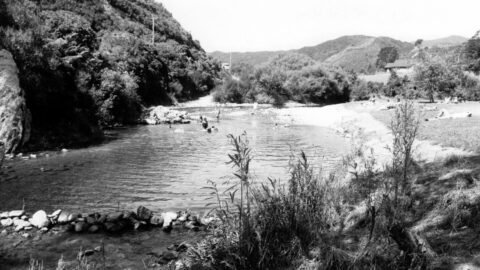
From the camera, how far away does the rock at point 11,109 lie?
17.7 meters

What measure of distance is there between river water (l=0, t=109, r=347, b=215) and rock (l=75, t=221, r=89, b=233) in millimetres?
1401

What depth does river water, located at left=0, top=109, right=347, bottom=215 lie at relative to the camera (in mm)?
10906

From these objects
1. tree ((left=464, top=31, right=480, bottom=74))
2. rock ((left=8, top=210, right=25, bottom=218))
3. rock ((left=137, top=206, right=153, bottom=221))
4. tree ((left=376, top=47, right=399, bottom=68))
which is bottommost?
rock ((left=137, top=206, right=153, bottom=221))

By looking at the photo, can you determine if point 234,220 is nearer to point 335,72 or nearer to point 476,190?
point 476,190

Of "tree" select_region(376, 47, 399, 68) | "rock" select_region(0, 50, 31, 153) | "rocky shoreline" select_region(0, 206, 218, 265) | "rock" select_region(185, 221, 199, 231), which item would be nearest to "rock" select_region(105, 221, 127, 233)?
"rocky shoreline" select_region(0, 206, 218, 265)

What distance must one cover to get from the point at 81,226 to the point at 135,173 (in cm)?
635

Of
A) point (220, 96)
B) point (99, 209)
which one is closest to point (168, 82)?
point (220, 96)

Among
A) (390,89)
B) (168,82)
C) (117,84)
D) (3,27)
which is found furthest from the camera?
(390,89)

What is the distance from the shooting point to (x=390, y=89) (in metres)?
82.5

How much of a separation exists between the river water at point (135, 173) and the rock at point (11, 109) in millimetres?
2137

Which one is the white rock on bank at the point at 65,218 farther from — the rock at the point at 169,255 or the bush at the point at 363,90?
the bush at the point at 363,90

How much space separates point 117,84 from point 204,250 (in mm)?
30242

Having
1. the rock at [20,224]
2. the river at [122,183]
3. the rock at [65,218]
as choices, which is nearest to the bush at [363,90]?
the river at [122,183]

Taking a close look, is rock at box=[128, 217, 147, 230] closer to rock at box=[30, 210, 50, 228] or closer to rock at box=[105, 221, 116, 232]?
rock at box=[105, 221, 116, 232]
